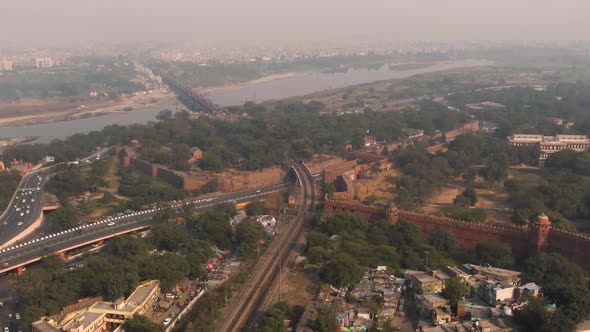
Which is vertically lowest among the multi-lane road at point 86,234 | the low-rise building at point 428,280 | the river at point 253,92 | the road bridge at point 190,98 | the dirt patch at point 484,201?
the river at point 253,92

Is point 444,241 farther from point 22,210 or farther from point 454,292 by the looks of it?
point 22,210

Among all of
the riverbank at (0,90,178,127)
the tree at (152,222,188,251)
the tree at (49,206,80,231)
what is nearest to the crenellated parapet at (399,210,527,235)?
the tree at (152,222,188,251)

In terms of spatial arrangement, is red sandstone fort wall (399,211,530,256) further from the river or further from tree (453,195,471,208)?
the river

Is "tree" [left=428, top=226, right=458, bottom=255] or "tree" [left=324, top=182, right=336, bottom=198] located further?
"tree" [left=324, top=182, right=336, bottom=198]

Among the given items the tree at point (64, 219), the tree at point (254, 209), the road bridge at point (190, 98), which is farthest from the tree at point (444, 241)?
the road bridge at point (190, 98)

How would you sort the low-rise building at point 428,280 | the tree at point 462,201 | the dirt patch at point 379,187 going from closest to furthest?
the low-rise building at point 428,280 → the tree at point 462,201 → the dirt patch at point 379,187

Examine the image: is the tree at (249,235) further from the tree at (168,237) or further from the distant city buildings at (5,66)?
the distant city buildings at (5,66)
